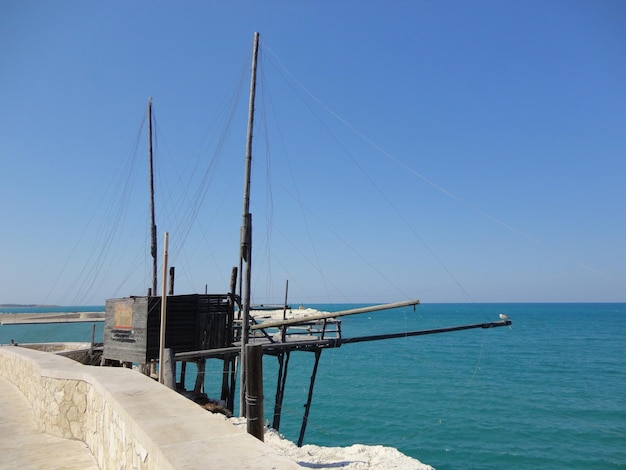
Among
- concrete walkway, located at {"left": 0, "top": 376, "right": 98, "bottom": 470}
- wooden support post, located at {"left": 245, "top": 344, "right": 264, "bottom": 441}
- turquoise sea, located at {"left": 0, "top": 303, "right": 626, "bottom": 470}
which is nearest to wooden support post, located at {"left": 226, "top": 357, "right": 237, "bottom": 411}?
turquoise sea, located at {"left": 0, "top": 303, "right": 626, "bottom": 470}

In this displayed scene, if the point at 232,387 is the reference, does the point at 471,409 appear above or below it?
below

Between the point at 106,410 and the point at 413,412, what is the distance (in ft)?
68.5

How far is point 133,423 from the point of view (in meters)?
4.33

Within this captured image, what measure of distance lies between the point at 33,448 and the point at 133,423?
11.9 feet

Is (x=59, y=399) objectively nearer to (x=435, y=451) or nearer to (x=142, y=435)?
(x=142, y=435)

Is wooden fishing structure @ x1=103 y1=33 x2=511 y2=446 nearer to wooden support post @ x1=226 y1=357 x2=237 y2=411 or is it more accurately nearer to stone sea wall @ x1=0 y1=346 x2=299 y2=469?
wooden support post @ x1=226 y1=357 x2=237 y2=411

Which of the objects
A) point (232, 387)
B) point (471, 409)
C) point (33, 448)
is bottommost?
point (471, 409)

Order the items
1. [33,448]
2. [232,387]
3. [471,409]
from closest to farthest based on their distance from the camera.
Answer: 1. [33,448]
2. [232,387]
3. [471,409]

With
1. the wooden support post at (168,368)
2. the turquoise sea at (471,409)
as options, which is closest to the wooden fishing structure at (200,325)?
the wooden support post at (168,368)

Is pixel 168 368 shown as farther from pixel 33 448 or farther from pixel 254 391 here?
pixel 254 391

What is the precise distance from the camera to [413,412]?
23.5 m

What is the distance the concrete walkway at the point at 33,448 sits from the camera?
19.4ft

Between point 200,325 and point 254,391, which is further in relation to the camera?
point 200,325

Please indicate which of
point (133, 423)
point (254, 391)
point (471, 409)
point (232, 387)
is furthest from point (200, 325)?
point (471, 409)
